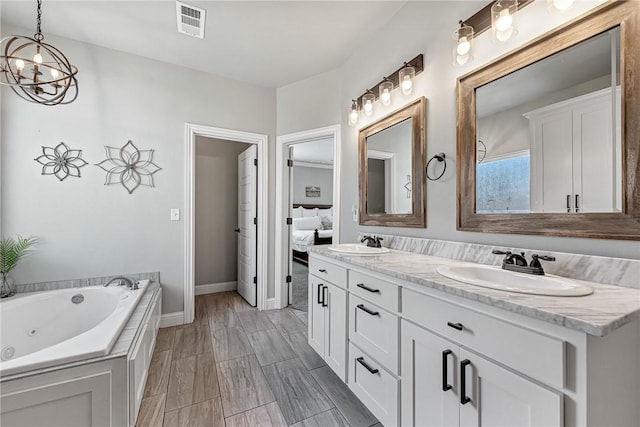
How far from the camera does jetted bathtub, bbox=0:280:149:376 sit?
4.29ft

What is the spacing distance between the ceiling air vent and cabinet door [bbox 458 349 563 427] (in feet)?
8.61

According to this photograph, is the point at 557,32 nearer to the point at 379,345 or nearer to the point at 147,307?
the point at 379,345

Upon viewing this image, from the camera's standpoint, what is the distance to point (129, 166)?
247 centimetres

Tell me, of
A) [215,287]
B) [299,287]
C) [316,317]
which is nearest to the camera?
[316,317]

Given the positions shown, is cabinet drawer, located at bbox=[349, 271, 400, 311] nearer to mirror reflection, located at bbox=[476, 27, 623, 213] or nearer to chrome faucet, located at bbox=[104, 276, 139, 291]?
mirror reflection, located at bbox=[476, 27, 623, 213]

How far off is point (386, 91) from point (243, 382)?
7.64ft

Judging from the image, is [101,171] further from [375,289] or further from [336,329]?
[375,289]

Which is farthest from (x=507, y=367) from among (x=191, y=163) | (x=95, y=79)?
(x=95, y=79)

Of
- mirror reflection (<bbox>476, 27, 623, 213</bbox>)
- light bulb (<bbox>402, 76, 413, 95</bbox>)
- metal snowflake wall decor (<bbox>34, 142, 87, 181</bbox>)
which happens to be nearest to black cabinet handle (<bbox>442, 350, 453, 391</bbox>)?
mirror reflection (<bbox>476, 27, 623, 213</bbox>)

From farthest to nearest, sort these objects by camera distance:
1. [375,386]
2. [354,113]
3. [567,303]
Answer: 1. [354,113]
2. [375,386]
3. [567,303]

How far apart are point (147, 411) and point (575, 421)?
194 cm

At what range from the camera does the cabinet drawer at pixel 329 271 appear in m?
1.65

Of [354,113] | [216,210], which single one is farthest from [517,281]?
[216,210]

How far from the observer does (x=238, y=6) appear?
1.90m
